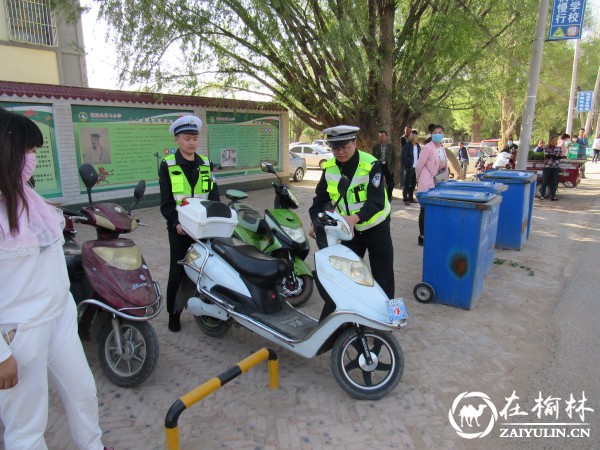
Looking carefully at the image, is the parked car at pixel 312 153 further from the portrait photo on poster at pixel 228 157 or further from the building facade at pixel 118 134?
the portrait photo on poster at pixel 228 157

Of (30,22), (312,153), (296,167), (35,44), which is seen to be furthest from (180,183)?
(312,153)

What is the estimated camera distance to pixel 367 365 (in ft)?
9.56

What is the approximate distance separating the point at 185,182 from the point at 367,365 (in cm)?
213

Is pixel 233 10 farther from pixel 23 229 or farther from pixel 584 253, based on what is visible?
pixel 23 229

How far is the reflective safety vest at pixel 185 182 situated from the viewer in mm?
3705

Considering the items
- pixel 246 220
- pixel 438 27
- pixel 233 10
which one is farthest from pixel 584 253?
pixel 233 10

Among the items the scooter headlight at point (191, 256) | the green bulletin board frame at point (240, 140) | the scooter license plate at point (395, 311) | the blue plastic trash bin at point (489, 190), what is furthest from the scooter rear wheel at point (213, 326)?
the green bulletin board frame at point (240, 140)

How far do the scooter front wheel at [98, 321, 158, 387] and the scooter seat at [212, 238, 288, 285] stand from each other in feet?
2.59

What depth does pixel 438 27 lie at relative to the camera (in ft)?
34.6

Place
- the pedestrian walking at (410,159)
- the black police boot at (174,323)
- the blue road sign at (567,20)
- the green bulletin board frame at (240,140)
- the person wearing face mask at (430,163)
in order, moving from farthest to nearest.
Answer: the green bulletin board frame at (240,140) < the pedestrian walking at (410,159) < the blue road sign at (567,20) < the person wearing face mask at (430,163) < the black police boot at (174,323)

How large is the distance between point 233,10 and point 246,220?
609cm

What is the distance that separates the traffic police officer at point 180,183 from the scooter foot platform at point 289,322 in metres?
1.03

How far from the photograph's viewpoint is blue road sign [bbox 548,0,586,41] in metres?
8.94

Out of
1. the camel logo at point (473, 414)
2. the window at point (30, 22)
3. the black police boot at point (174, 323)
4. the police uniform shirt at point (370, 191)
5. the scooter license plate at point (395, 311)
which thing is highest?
the window at point (30, 22)
